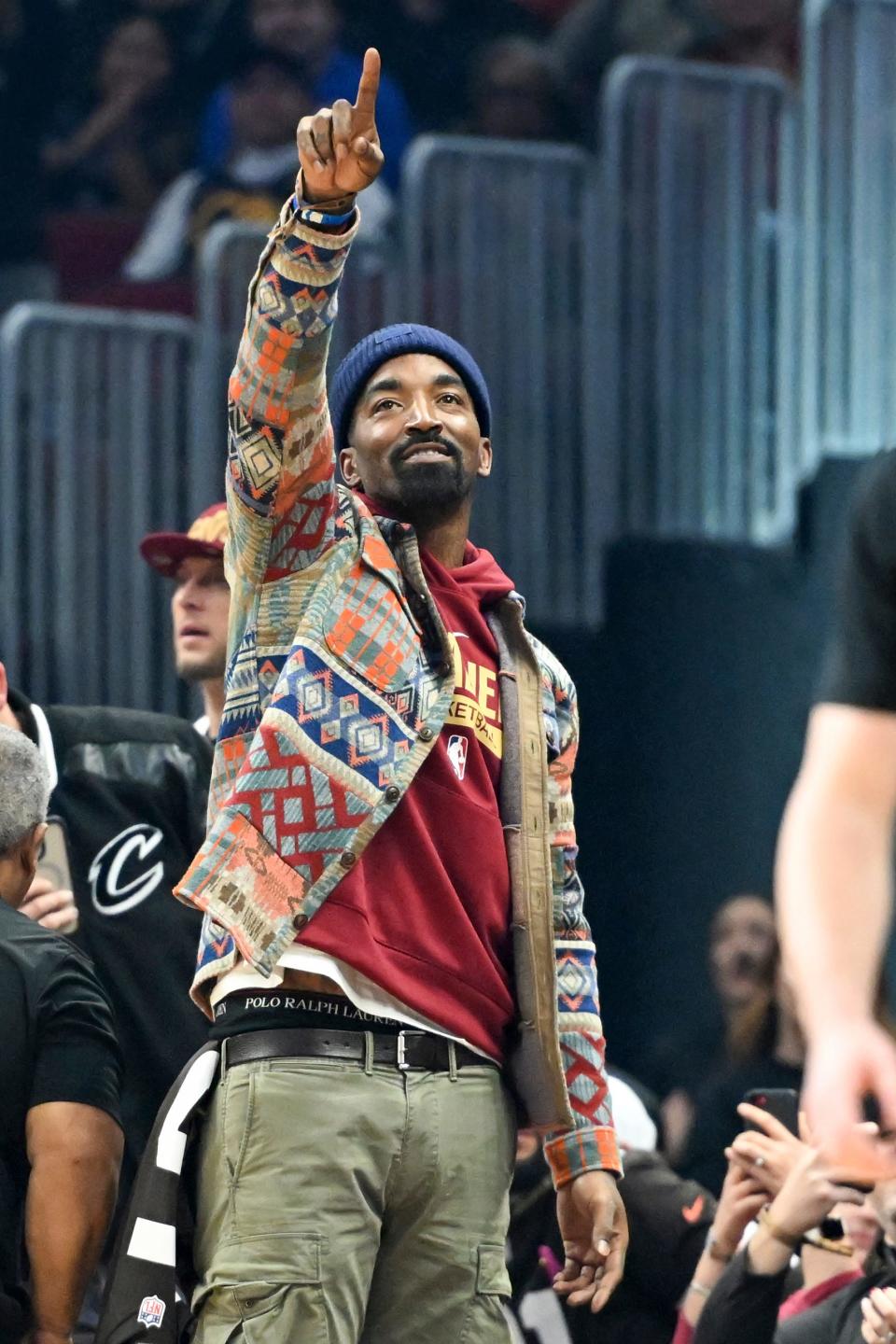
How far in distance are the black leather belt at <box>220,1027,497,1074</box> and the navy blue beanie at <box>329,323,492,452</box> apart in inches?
28.1

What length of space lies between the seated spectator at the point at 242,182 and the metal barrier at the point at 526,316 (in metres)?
1.36

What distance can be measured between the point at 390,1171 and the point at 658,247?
392 cm

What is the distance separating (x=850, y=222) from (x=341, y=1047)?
3.75 metres

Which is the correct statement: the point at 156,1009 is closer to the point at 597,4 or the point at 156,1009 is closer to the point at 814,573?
the point at 814,573

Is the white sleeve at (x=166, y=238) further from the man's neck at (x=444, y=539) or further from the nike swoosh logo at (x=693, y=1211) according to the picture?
the man's neck at (x=444, y=539)

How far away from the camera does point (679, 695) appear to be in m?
5.89

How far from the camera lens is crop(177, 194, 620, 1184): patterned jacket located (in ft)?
7.60

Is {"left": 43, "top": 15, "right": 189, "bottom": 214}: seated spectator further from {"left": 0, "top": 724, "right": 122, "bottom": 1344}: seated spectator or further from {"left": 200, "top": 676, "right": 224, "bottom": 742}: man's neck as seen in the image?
{"left": 0, "top": 724, "right": 122, "bottom": 1344}: seated spectator

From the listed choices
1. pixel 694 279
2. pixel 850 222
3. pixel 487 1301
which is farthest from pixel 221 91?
pixel 487 1301

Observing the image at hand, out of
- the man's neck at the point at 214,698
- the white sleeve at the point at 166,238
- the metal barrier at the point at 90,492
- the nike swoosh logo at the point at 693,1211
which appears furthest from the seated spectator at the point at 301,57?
the nike swoosh logo at the point at 693,1211

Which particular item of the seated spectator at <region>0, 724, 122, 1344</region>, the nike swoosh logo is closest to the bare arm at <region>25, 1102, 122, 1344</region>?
the seated spectator at <region>0, 724, 122, 1344</region>

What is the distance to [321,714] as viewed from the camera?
236 centimetres

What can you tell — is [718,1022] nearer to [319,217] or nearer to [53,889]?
[53,889]

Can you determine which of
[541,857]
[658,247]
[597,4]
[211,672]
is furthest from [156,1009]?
[597,4]
